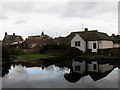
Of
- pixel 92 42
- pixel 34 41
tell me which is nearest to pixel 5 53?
pixel 92 42

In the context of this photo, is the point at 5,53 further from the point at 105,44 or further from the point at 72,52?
the point at 105,44

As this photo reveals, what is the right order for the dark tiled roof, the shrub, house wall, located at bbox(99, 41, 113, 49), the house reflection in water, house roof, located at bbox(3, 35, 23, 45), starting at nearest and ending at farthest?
the house reflection in water < the shrub < house wall, located at bbox(99, 41, 113, 49) < the dark tiled roof < house roof, located at bbox(3, 35, 23, 45)

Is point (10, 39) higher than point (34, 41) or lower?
higher

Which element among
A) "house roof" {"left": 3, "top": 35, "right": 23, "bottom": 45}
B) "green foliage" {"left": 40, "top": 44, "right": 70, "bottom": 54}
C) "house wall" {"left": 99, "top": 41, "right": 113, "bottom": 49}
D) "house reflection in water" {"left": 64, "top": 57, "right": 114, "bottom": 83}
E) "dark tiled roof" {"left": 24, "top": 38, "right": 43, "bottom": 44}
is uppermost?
"house roof" {"left": 3, "top": 35, "right": 23, "bottom": 45}

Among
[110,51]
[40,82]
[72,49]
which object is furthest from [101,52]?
[40,82]

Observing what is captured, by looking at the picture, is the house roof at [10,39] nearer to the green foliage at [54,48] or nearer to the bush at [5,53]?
the green foliage at [54,48]

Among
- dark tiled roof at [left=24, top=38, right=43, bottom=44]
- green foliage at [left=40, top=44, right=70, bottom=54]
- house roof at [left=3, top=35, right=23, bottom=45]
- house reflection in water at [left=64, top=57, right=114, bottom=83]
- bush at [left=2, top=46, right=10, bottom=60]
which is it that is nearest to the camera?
house reflection in water at [left=64, top=57, right=114, bottom=83]

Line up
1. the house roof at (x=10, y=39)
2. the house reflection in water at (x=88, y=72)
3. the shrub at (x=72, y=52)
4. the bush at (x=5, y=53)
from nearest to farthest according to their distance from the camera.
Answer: the house reflection in water at (x=88, y=72) < the bush at (x=5, y=53) < the shrub at (x=72, y=52) < the house roof at (x=10, y=39)

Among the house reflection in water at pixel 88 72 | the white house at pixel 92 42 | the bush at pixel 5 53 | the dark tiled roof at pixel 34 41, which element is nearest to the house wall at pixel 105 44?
the white house at pixel 92 42

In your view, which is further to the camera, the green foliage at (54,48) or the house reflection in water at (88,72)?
the green foliage at (54,48)

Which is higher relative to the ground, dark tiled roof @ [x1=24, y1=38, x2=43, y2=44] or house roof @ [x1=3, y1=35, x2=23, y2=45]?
house roof @ [x1=3, y1=35, x2=23, y2=45]

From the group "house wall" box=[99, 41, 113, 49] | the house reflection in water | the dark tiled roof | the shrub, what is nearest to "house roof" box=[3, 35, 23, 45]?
the dark tiled roof

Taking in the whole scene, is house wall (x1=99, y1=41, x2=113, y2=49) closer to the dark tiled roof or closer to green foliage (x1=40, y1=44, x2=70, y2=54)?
green foliage (x1=40, y1=44, x2=70, y2=54)

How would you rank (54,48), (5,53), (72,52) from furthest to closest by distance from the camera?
(54,48)
(72,52)
(5,53)
